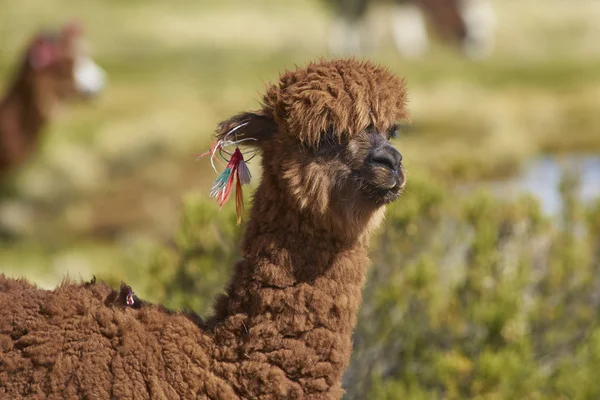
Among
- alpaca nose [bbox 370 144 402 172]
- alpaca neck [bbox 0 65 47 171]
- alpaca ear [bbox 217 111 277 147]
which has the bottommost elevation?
alpaca nose [bbox 370 144 402 172]

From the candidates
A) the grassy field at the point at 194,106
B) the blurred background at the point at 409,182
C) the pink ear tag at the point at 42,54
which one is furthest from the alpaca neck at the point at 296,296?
the pink ear tag at the point at 42,54

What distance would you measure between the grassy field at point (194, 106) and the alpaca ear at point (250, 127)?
40 cm

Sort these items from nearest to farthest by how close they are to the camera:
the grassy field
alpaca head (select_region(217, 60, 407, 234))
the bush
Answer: alpaca head (select_region(217, 60, 407, 234))
the bush
the grassy field

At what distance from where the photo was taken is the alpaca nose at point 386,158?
3.71 metres

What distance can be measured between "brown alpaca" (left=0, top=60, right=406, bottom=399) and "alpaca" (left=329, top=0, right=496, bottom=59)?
2628 cm

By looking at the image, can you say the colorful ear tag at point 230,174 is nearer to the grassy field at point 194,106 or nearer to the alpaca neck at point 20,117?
the grassy field at point 194,106

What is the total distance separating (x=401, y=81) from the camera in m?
3.96

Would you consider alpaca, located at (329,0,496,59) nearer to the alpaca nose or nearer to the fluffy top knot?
the fluffy top knot

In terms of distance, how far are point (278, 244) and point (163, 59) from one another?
2580 centimetres

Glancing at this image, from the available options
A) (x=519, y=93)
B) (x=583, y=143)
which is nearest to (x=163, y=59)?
(x=519, y=93)

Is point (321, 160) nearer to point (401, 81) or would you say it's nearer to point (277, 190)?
point (277, 190)

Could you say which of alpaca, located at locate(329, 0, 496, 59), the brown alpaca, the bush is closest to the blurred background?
the bush

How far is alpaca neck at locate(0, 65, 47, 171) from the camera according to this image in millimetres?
11586

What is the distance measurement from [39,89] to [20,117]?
1.32ft
